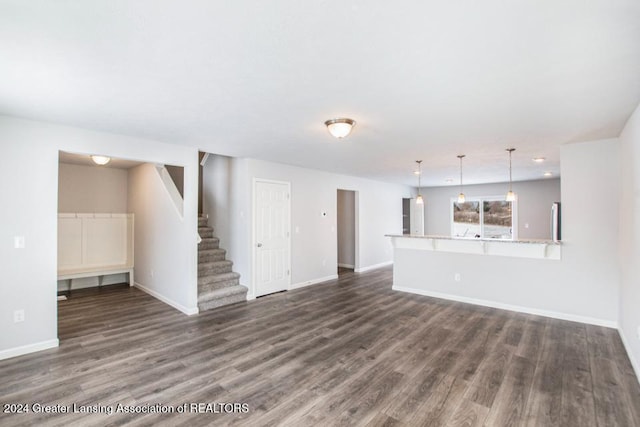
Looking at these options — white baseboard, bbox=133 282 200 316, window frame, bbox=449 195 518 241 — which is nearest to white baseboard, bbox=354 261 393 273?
window frame, bbox=449 195 518 241

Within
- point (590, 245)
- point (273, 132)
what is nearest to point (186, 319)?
point (273, 132)

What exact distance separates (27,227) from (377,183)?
23.6 ft

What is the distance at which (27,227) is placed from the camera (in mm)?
3193

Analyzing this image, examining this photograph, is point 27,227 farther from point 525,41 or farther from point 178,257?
point 525,41

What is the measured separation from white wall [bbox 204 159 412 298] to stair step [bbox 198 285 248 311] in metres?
0.20

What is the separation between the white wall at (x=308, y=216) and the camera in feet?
17.5

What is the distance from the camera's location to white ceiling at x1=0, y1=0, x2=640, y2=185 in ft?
5.03

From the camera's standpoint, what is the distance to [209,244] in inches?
229

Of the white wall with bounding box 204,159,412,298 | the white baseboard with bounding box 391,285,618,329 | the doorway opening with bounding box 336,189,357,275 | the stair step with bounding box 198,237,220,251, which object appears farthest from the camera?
the doorway opening with bounding box 336,189,357,275

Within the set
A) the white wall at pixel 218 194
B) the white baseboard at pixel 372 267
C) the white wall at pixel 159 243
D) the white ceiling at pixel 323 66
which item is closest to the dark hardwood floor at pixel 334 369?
the white wall at pixel 159 243

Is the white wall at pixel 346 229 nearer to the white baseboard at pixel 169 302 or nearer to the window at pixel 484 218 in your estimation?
the window at pixel 484 218

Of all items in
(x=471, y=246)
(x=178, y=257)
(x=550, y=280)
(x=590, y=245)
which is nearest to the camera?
(x=590, y=245)

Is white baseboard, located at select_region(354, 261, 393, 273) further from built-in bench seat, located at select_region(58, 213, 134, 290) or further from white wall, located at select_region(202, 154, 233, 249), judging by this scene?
built-in bench seat, located at select_region(58, 213, 134, 290)

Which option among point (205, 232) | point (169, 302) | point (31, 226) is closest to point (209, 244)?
point (205, 232)
